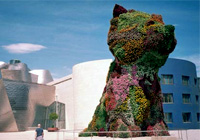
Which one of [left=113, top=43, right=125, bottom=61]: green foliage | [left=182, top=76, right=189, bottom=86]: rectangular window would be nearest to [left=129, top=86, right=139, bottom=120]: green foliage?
[left=113, top=43, right=125, bottom=61]: green foliage

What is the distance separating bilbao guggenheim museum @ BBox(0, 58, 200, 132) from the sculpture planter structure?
21597 millimetres

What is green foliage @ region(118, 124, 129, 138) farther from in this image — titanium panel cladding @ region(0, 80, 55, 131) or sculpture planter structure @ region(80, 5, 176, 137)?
titanium panel cladding @ region(0, 80, 55, 131)

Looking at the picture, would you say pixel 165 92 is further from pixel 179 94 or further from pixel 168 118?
pixel 168 118

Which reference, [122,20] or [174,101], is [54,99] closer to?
[174,101]

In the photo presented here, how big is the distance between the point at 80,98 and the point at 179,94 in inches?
653

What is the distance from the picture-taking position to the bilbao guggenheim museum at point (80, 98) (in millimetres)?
31875

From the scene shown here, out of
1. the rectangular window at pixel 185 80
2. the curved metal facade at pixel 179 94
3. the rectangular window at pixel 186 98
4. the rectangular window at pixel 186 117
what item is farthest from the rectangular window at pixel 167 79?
the rectangular window at pixel 186 117

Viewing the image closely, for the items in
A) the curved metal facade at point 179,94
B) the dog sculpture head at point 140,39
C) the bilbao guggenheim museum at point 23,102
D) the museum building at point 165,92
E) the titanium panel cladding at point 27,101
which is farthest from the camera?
Answer: the curved metal facade at point 179,94

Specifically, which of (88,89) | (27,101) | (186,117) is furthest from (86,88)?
(186,117)

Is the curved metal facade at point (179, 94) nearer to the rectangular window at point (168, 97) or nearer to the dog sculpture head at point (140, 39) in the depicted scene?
the rectangular window at point (168, 97)

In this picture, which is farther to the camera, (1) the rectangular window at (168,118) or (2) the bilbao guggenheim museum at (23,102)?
(1) the rectangular window at (168,118)

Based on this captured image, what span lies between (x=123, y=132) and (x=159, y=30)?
574 centimetres

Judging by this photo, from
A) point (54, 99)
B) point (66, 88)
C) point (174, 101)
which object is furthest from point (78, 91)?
point (174, 101)

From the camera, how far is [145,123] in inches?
469
